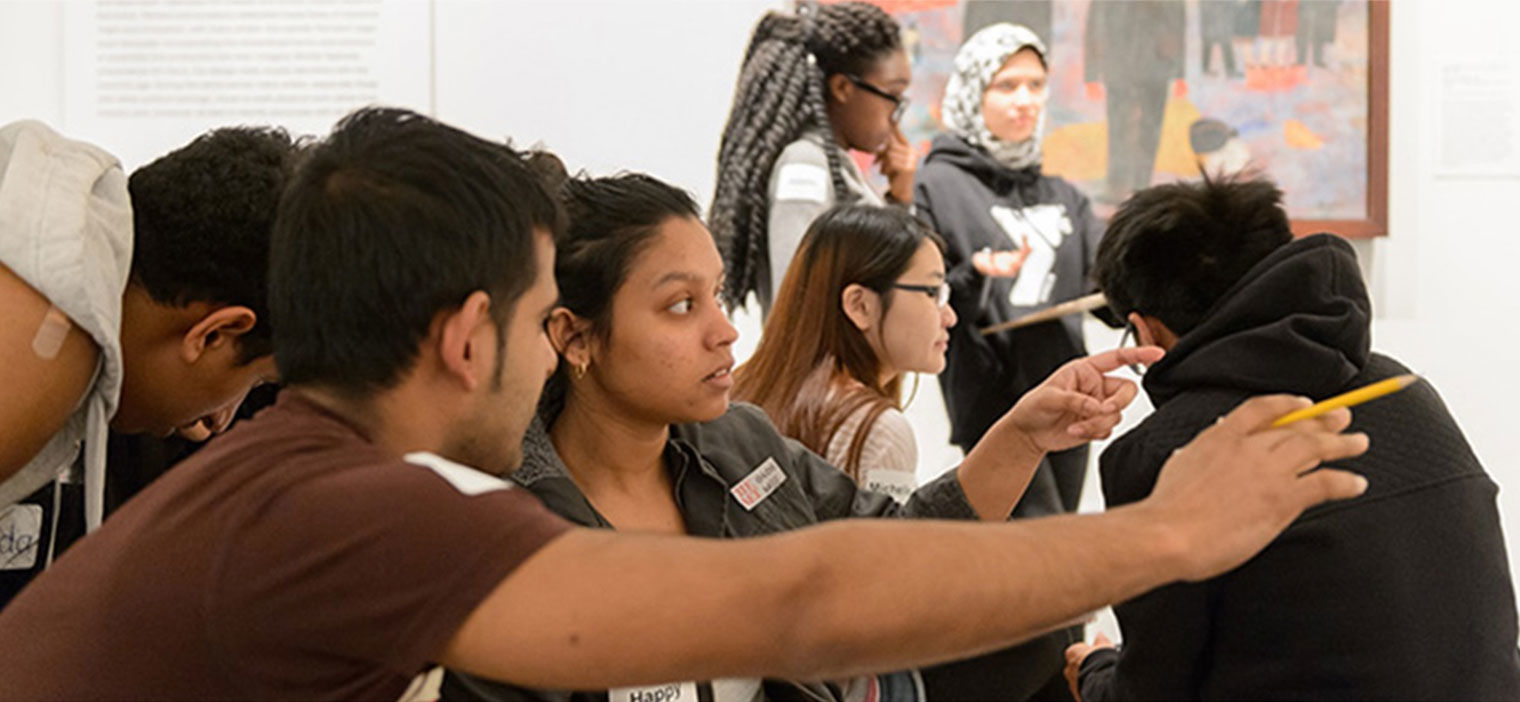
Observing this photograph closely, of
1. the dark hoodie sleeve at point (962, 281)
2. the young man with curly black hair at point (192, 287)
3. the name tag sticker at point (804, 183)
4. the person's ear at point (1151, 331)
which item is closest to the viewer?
the young man with curly black hair at point (192, 287)

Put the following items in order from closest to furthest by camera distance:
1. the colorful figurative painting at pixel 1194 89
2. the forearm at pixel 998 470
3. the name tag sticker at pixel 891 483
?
the forearm at pixel 998 470 → the name tag sticker at pixel 891 483 → the colorful figurative painting at pixel 1194 89

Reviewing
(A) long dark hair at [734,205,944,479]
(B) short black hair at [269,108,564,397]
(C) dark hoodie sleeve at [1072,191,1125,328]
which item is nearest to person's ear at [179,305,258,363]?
(B) short black hair at [269,108,564,397]

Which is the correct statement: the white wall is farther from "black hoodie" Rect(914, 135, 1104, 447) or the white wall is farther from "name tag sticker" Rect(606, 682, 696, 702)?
"name tag sticker" Rect(606, 682, 696, 702)

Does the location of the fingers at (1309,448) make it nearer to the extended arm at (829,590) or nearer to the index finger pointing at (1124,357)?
the extended arm at (829,590)

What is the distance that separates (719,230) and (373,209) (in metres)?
2.79

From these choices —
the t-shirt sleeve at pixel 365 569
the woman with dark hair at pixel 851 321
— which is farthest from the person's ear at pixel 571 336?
the woman with dark hair at pixel 851 321

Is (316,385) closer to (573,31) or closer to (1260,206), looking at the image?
(1260,206)

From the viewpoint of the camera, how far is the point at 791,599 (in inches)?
41.6

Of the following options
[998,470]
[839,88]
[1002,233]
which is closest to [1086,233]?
[1002,233]

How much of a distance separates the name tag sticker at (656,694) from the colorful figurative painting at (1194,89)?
3343 mm

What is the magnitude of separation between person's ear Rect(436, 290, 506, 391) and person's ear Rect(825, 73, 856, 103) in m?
2.75

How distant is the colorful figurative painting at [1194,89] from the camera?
16.0ft

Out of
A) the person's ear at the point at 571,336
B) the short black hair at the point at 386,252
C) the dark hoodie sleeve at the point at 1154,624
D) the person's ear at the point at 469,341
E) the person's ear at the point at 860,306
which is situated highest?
the short black hair at the point at 386,252

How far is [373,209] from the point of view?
122cm
